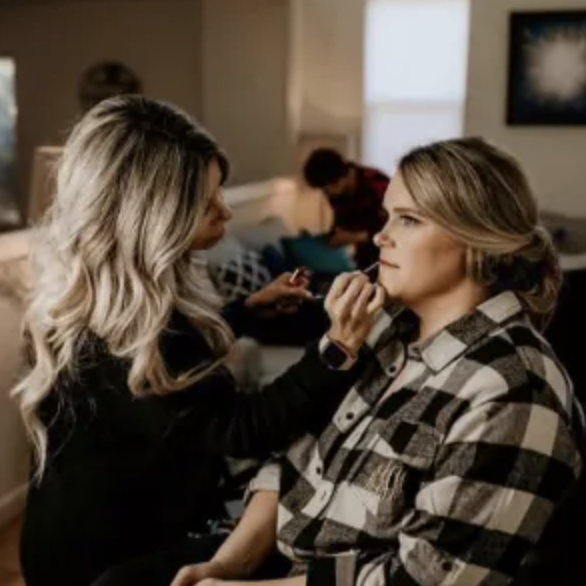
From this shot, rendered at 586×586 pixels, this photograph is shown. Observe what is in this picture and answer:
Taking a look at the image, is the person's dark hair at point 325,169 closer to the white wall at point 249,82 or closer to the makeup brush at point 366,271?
the white wall at point 249,82

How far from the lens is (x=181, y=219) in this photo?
3.82 feet

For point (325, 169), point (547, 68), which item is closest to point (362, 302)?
point (325, 169)

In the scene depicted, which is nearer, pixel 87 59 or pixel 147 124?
pixel 147 124

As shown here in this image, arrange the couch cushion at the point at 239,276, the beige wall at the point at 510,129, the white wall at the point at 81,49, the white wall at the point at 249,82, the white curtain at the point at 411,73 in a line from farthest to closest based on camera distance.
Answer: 1. the white wall at the point at 81,49
2. the white wall at the point at 249,82
3. the white curtain at the point at 411,73
4. the beige wall at the point at 510,129
5. the couch cushion at the point at 239,276

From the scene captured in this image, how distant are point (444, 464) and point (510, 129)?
14.4 ft

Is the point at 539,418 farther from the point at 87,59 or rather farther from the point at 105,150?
the point at 87,59

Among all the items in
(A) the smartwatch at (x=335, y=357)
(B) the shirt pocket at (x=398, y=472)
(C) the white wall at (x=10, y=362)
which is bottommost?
(C) the white wall at (x=10, y=362)

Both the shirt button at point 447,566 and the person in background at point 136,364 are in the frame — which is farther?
the person in background at point 136,364

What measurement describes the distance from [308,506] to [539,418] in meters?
0.37

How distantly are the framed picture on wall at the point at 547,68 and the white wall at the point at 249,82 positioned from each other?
1.37 m

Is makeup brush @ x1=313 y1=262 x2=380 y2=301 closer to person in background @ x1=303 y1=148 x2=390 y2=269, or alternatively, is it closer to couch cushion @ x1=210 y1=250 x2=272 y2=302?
couch cushion @ x1=210 y1=250 x2=272 y2=302

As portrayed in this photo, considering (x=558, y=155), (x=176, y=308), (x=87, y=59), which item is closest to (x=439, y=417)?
(x=176, y=308)

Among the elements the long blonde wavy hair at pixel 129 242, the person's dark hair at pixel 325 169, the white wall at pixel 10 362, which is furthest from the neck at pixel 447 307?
the person's dark hair at pixel 325 169

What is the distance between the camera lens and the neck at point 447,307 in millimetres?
1115
